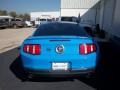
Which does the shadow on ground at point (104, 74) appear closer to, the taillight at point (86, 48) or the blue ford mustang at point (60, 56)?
the blue ford mustang at point (60, 56)

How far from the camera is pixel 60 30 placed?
6.37m

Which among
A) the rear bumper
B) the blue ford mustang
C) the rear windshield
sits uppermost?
the rear windshield

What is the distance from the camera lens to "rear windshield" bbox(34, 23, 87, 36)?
20.1 ft

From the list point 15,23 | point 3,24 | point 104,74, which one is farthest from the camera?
point 15,23

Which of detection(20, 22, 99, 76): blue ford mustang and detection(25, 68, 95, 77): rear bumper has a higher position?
detection(20, 22, 99, 76): blue ford mustang

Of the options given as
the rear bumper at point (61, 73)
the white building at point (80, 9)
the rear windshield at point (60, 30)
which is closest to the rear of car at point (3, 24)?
the white building at point (80, 9)

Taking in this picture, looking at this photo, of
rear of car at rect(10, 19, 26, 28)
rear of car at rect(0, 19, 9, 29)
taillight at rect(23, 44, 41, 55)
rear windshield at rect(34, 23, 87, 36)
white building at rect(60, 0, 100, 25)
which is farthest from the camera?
rear of car at rect(10, 19, 26, 28)

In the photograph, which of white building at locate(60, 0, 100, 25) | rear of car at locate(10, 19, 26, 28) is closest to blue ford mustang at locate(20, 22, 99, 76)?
white building at locate(60, 0, 100, 25)

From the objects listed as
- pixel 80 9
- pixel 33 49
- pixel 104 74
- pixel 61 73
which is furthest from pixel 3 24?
pixel 61 73

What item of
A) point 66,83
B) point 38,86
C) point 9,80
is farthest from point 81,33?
point 9,80

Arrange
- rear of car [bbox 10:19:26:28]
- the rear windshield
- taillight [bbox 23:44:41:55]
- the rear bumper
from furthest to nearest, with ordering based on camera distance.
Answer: rear of car [bbox 10:19:26:28] < the rear windshield < taillight [bbox 23:44:41:55] < the rear bumper

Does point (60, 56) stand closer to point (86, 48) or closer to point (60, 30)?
point (86, 48)

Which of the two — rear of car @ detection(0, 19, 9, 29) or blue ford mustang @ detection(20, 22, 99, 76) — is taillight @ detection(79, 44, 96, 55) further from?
rear of car @ detection(0, 19, 9, 29)

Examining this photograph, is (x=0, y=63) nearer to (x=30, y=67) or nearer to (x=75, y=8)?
Result: (x=30, y=67)
